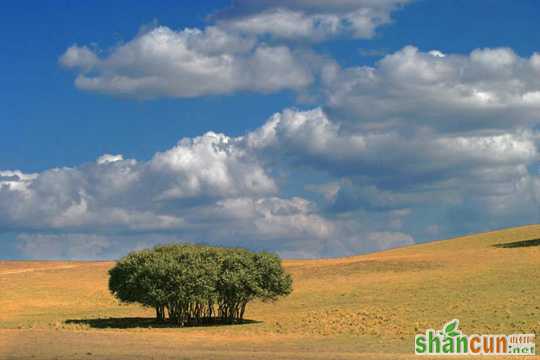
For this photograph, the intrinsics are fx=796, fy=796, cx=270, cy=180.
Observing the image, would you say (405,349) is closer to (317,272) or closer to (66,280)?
(317,272)

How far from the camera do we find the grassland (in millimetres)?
52625

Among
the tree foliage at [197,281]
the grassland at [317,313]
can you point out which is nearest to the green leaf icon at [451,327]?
the grassland at [317,313]

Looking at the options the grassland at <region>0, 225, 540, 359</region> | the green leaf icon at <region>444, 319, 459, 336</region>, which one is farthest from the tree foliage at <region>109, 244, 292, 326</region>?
the green leaf icon at <region>444, 319, 459, 336</region>

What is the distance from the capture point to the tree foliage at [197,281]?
75.4m

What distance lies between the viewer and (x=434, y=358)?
152 ft

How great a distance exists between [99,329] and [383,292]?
36198 mm

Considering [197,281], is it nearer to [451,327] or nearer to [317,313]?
[317,313]

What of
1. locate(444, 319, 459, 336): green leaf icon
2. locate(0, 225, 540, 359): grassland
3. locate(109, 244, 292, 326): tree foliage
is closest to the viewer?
locate(0, 225, 540, 359): grassland

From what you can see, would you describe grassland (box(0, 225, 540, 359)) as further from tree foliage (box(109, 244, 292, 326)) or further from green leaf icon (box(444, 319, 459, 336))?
tree foliage (box(109, 244, 292, 326))

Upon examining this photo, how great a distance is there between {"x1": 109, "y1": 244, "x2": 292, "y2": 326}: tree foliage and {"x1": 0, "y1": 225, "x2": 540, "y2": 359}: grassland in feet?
9.40

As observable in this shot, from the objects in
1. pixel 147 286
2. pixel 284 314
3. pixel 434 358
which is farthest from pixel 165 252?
pixel 434 358

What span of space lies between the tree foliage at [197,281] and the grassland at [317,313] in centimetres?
286

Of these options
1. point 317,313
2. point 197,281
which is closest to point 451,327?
point 317,313

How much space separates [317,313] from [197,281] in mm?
12592
